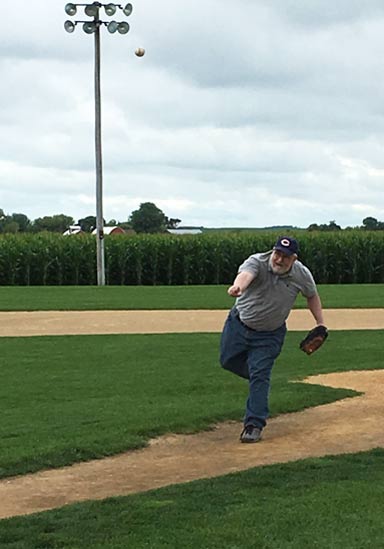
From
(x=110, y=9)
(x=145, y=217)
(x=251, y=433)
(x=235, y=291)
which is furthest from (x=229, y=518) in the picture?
(x=145, y=217)

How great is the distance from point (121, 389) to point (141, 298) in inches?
584

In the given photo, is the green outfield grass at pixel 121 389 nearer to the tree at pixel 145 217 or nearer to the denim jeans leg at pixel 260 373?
the denim jeans leg at pixel 260 373

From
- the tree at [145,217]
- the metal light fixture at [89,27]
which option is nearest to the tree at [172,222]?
the tree at [145,217]

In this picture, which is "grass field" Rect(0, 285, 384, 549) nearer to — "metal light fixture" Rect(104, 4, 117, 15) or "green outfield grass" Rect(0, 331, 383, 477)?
"green outfield grass" Rect(0, 331, 383, 477)

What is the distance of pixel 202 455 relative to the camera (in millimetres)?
7793

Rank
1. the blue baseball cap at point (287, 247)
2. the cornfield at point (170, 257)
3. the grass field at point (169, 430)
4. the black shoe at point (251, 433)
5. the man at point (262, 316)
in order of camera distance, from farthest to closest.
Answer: the cornfield at point (170, 257) < the black shoe at point (251, 433) < the man at point (262, 316) < the blue baseball cap at point (287, 247) < the grass field at point (169, 430)

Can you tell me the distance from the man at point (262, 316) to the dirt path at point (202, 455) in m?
0.37

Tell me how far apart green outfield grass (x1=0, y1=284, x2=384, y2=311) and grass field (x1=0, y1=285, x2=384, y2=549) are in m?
6.61

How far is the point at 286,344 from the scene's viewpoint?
1580 cm

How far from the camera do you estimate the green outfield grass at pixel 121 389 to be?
813 cm

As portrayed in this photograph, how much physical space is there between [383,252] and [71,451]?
3314cm

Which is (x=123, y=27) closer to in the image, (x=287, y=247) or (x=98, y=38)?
(x=98, y=38)

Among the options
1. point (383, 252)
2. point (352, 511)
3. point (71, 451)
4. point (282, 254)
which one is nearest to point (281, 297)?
point (282, 254)

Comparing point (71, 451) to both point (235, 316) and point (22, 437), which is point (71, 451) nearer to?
point (22, 437)
